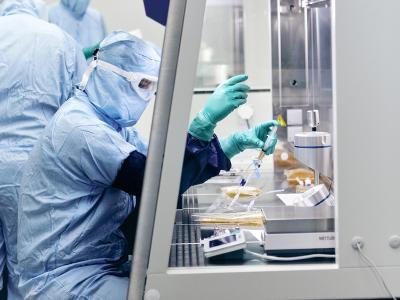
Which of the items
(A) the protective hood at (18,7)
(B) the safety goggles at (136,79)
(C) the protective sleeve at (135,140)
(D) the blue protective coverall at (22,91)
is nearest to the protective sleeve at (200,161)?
(B) the safety goggles at (136,79)

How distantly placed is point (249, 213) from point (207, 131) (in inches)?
9.7

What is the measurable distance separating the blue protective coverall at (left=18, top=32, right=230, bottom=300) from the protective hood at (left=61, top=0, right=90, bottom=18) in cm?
151

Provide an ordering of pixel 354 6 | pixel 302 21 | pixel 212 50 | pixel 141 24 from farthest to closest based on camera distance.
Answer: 1. pixel 141 24
2. pixel 212 50
3. pixel 302 21
4. pixel 354 6

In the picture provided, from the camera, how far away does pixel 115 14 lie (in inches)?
128

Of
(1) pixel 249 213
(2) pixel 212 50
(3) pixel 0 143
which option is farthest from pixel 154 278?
(2) pixel 212 50

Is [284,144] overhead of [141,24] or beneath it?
beneath

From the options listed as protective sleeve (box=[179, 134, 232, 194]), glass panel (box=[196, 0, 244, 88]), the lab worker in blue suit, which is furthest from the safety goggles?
glass panel (box=[196, 0, 244, 88])

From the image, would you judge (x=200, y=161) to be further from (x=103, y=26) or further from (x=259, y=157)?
(x=103, y=26)

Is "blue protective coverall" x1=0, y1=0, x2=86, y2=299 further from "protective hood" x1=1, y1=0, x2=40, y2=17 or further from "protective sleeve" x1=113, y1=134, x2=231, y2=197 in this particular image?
"protective sleeve" x1=113, y1=134, x2=231, y2=197

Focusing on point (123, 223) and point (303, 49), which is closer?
point (123, 223)

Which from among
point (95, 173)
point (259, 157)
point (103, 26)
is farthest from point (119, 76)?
point (103, 26)

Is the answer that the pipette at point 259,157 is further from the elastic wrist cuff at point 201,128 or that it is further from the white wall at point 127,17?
the white wall at point 127,17

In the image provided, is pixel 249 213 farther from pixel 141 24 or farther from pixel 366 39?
pixel 141 24

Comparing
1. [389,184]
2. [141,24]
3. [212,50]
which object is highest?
[141,24]
